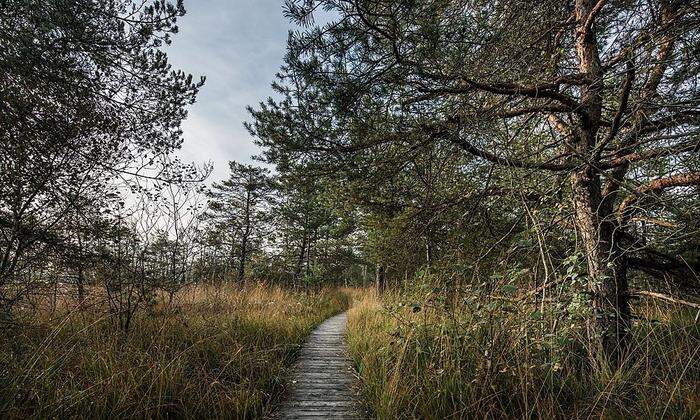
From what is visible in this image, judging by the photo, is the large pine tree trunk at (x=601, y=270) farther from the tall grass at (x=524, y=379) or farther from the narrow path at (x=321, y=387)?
the narrow path at (x=321, y=387)

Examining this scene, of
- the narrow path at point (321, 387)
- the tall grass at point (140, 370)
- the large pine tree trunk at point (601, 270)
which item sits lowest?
the narrow path at point (321, 387)

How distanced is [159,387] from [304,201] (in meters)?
15.6

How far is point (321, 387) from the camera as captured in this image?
3.88 meters

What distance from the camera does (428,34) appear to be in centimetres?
270

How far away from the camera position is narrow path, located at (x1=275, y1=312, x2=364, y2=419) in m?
3.18

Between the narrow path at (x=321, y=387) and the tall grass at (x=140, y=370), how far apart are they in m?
0.25

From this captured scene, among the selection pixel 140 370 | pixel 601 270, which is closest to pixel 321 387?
pixel 140 370

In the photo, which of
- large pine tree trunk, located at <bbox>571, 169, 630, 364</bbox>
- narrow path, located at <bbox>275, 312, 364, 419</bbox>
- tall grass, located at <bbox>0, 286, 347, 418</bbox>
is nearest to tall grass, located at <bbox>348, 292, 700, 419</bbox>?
large pine tree trunk, located at <bbox>571, 169, 630, 364</bbox>

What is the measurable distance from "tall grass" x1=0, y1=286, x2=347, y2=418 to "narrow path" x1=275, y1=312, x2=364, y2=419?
245 mm

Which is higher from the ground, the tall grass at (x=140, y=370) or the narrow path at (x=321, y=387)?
the tall grass at (x=140, y=370)

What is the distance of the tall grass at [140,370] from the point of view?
2.47m

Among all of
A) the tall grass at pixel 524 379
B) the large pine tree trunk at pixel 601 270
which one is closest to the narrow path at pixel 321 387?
the tall grass at pixel 524 379

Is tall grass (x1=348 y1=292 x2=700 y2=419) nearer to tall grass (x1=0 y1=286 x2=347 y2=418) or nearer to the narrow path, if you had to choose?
the narrow path

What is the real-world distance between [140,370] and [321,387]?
6.51 feet
